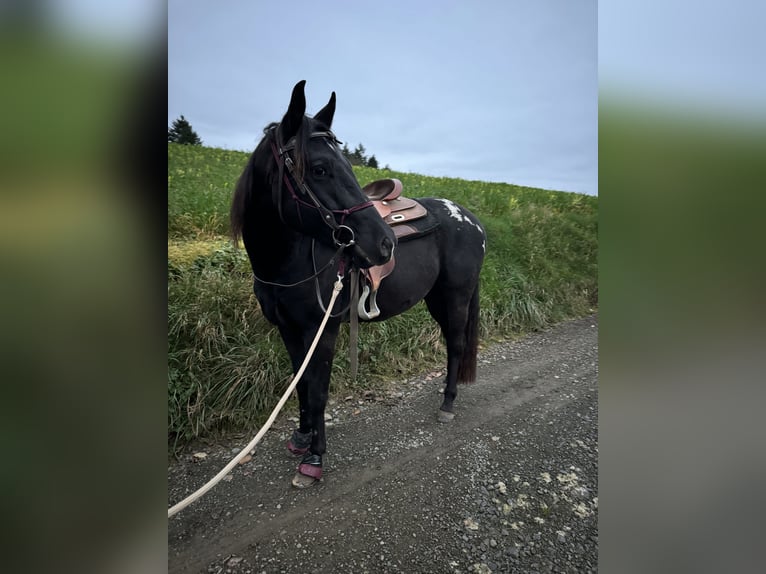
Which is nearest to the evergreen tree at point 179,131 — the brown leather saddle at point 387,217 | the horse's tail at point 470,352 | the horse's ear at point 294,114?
the horse's ear at point 294,114

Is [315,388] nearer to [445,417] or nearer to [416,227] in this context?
[445,417]

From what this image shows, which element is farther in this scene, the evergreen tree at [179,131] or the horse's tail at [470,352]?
the horse's tail at [470,352]

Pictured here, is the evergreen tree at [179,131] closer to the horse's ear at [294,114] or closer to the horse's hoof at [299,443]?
the horse's ear at [294,114]

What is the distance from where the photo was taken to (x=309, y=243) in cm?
249

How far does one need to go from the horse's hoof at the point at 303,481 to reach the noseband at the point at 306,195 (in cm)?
161

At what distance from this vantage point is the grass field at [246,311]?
10.6 ft

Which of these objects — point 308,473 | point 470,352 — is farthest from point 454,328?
point 308,473

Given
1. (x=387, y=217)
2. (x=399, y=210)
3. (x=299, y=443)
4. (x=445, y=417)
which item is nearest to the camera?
(x=299, y=443)

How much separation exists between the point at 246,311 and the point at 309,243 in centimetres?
171

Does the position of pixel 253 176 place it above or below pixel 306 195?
above

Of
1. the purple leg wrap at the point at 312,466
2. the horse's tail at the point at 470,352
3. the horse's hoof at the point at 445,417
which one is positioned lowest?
the purple leg wrap at the point at 312,466

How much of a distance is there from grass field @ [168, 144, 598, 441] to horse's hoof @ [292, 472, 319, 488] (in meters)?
0.91
